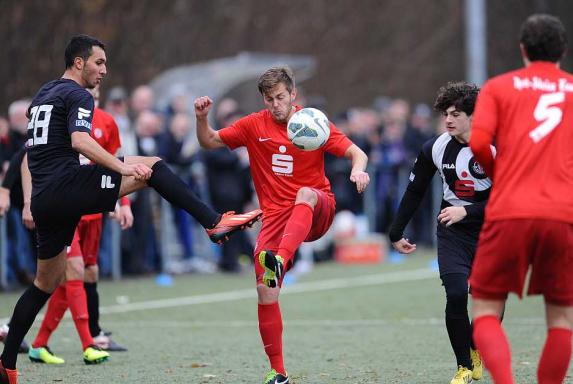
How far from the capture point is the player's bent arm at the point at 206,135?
28.1 ft

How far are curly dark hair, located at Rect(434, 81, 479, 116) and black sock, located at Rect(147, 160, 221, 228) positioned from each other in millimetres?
1673

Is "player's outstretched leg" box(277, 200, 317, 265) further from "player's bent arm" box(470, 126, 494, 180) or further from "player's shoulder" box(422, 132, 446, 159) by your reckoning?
"player's bent arm" box(470, 126, 494, 180)

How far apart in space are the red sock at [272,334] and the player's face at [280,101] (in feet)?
4.21

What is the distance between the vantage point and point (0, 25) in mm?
19938

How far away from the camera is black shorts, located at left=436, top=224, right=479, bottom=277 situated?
821cm

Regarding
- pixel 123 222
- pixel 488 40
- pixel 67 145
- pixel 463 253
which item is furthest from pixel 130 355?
pixel 488 40

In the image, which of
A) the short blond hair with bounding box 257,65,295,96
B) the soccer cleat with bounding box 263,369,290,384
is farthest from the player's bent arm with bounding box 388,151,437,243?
the soccer cleat with bounding box 263,369,290,384

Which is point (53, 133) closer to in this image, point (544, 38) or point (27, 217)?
point (27, 217)

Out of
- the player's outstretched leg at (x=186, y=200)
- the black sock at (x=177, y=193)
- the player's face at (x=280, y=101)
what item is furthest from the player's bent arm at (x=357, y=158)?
the black sock at (x=177, y=193)

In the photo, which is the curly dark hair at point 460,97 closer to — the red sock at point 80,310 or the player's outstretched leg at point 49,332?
the red sock at point 80,310

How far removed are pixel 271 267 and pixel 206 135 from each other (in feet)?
4.44

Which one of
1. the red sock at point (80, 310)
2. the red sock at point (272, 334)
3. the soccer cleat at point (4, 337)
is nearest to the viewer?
the red sock at point (272, 334)

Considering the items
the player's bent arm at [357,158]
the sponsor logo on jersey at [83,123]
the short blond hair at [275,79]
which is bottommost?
the player's bent arm at [357,158]

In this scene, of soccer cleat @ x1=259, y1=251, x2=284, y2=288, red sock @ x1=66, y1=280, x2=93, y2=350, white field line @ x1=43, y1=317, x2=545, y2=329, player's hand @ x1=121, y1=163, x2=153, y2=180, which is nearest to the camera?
soccer cleat @ x1=259, y1=251, x2=284, y2=288
